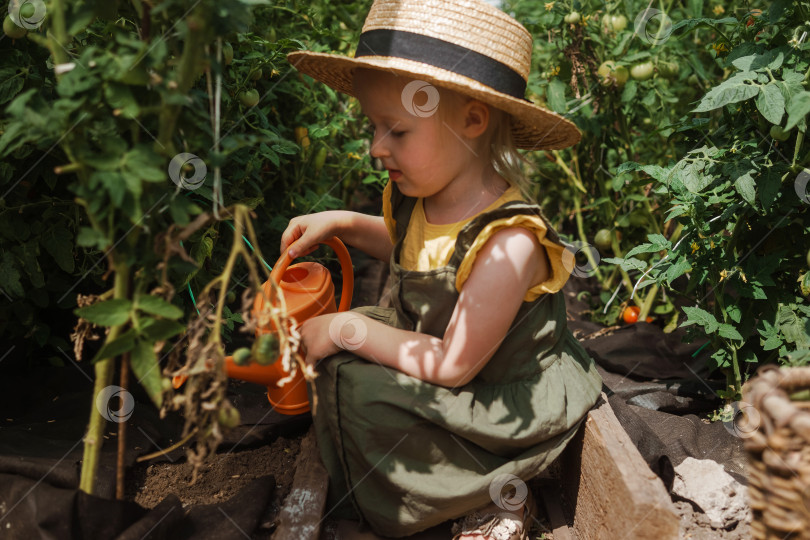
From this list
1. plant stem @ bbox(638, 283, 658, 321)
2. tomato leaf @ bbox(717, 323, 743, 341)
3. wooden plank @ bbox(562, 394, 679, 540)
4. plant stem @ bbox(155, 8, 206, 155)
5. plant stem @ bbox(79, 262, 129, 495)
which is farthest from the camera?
plant stem @ bbox(638, 283, 658, 321)

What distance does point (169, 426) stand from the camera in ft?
5.67

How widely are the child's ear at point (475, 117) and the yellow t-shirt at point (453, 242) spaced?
0.16 metres

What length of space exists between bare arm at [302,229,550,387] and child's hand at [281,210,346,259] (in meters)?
0.28

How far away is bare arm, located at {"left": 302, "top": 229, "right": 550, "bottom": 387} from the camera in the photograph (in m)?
1.38

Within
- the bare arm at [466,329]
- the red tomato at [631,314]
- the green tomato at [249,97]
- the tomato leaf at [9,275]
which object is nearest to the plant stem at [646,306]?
the red tomato at [631,314]

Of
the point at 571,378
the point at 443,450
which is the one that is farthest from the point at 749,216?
the point at 443,450

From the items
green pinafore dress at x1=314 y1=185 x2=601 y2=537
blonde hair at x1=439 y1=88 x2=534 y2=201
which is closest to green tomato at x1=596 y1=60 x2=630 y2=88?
blonde hair at x1=439 y1=88 x2=534 y2=201

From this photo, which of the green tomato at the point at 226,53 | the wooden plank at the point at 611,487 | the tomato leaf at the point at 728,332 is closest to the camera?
the wooden plank at the point at 611,487

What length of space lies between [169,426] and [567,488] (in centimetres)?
100

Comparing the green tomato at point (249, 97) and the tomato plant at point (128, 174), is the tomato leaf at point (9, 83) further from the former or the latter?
the green tomato at point (249, 97)

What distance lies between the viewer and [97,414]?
44.7 inches

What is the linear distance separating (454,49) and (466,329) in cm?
57

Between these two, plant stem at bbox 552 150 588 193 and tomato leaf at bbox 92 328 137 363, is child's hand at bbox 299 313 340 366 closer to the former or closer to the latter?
tomato leaf at bbox 92 328 137 363

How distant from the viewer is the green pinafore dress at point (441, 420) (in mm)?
1403
